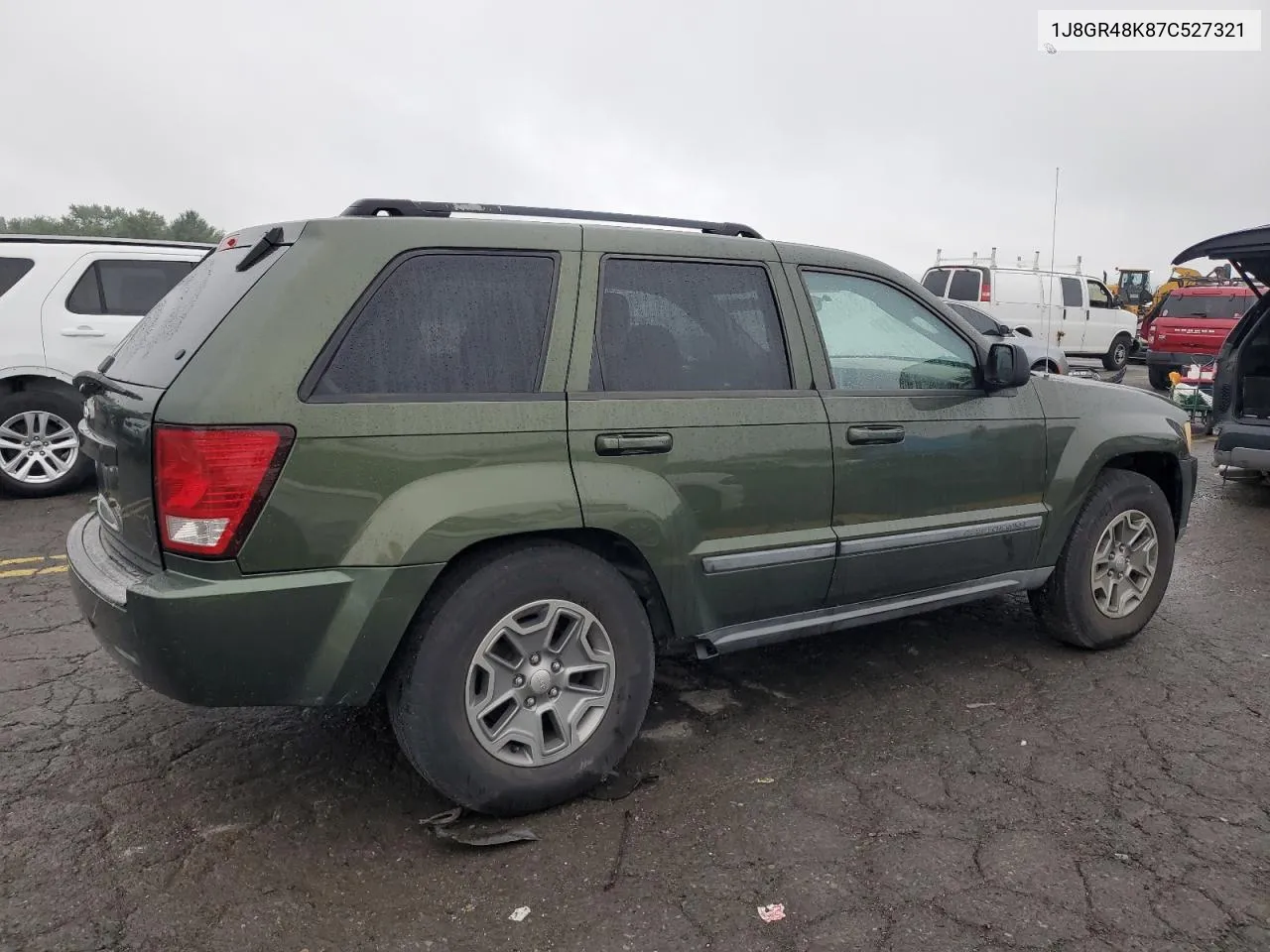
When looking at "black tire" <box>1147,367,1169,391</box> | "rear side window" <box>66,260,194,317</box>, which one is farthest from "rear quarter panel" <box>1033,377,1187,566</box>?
"black tire" <box>1147,367,1169,391</box>

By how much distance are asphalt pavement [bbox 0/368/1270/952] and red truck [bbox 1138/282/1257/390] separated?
48.2ft

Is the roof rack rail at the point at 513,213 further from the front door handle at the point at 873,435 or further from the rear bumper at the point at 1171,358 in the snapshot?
the rear bumper at the point at 1171,358

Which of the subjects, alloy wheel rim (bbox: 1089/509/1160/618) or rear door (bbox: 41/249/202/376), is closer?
alloy wheel rim (bbox: 1089/509/1160/618)

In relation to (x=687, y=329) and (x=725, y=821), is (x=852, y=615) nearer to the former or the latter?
(x=725, y=821)

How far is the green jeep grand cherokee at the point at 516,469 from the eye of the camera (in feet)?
8.48

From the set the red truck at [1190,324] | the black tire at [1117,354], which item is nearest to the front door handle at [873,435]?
the red truck at [1190,324]

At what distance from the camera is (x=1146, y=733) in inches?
140

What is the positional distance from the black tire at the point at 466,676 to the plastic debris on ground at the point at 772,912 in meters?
0.72

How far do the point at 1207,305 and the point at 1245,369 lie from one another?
1065 cm

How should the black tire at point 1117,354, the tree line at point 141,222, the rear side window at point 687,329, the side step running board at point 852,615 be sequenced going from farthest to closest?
the tree line at point 141,222, the black tire at point 1117,354, the side step running board at point 852,615, the rear side window at point 687,329

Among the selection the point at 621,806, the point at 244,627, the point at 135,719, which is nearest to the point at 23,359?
the point at 135,719

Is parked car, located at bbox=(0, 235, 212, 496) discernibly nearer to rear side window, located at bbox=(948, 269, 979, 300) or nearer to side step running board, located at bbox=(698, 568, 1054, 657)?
side step running board, located at bbox=(698, 568, 1054, 657)

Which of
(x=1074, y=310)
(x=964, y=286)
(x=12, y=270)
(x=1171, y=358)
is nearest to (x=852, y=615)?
(x=12, y=270)

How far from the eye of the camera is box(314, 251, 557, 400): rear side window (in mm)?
2734
